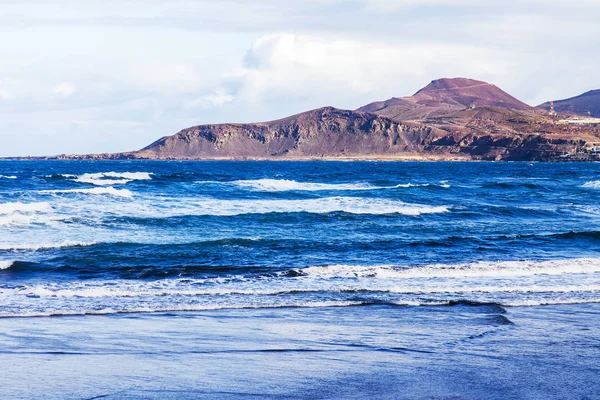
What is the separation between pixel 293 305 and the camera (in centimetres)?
1426

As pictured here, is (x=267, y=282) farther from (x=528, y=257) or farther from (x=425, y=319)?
(x=528, y=257)

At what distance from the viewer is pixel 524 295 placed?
15.3m

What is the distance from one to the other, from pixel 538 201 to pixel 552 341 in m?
36.6

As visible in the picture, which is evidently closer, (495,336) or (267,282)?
(495,336)

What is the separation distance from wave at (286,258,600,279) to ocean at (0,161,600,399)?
55 millimetres

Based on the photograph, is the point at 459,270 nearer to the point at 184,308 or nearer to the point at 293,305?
the point at 293,305

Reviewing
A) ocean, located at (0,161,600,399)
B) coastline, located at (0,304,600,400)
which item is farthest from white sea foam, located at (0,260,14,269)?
coastline, located at (0,304,600,400)

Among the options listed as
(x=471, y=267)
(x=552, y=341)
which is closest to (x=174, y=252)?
(x=471, y=267)

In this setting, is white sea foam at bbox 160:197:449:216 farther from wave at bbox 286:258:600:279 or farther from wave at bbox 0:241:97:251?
wave at bbox 286:258:600:279

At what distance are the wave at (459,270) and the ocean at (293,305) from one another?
55mm

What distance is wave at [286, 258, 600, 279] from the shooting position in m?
18.5

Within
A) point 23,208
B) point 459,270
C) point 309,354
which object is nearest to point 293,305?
point 309,354

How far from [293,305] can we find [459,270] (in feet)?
21.1

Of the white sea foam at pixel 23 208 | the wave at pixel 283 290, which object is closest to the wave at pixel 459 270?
the wave at pixel 283 290
